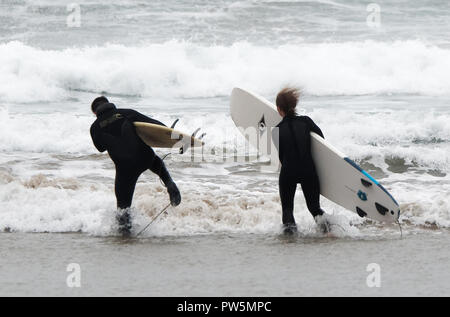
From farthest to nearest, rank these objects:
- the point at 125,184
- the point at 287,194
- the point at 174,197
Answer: the point at 174,197, the point at 125,184, the point at 287,194

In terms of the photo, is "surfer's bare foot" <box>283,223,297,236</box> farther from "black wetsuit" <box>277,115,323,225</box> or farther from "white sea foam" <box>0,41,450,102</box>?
"white sea foam" <box>0,41,450,102</box>

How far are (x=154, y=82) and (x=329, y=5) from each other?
786 cm

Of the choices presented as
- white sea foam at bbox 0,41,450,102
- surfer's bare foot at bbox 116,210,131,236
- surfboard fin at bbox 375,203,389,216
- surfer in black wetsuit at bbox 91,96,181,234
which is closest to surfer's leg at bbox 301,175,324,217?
surfboard fin at bbox 375,203,389,216

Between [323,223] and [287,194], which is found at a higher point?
[287,194]

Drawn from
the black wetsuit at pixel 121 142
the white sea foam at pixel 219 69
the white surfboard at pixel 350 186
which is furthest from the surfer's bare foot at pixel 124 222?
the white sea foam at pixel 219 69

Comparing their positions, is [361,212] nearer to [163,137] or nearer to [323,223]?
[323,223]

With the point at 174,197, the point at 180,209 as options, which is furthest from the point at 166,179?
the point at 180,209

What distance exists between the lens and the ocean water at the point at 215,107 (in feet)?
23.6

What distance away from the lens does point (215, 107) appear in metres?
14.8

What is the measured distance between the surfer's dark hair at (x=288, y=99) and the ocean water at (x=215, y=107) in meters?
1.07

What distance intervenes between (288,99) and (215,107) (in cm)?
812

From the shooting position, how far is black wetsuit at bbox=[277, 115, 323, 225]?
6746mm

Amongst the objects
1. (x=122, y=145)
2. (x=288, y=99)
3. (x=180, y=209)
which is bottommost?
(x=180, y=209)

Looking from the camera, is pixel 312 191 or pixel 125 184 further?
pixel 125 184
